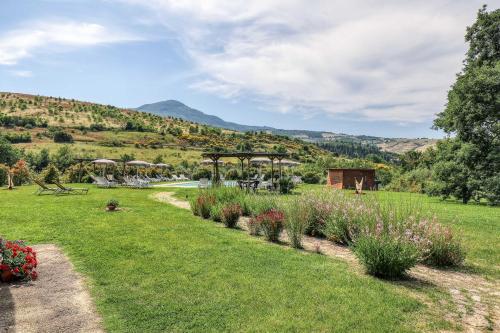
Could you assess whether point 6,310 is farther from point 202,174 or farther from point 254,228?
point 202,174

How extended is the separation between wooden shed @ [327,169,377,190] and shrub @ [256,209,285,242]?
2021cm

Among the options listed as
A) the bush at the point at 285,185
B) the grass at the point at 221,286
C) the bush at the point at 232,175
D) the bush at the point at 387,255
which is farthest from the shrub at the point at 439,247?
the bush at the point at 232,175

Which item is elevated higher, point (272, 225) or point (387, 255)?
point (387, 255)

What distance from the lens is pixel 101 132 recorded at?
201 feet

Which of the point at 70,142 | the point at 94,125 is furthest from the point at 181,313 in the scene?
the point at 94,125

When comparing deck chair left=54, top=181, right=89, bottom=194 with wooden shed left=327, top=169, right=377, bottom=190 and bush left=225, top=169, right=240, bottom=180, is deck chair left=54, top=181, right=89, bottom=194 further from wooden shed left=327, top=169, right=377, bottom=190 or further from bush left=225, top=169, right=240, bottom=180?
wooden shed left=327, top=169, right=377, bottom=190

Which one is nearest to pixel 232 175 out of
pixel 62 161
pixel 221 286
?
pixel 62 161

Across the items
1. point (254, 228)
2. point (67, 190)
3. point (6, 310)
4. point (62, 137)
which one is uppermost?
point (62, 137)

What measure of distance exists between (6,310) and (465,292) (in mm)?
5690

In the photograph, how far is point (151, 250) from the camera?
664 centimetres

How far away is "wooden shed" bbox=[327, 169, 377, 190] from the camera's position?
90.3ft

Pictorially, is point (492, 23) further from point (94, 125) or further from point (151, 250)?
point (94, 125)

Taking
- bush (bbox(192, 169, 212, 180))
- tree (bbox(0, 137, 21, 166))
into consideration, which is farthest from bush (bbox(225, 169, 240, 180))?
tree (bbox(0, 137, 21, 166))

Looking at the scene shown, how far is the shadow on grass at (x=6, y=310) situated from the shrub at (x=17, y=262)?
0.21 m
